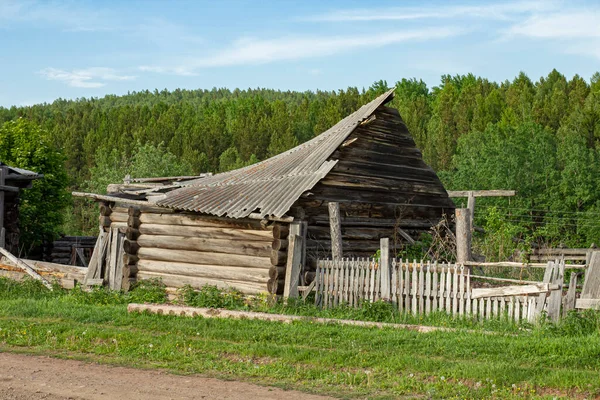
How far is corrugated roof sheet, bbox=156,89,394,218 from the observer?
1606 cm

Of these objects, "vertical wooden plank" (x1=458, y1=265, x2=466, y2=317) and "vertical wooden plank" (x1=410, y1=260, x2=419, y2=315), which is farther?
"vertical wooden plank" (x1=410, y1=260, x2=419, y2=315)

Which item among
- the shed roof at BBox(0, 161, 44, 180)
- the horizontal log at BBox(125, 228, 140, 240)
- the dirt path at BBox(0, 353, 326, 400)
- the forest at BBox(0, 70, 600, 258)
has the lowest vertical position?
the dirt path at BBox(0, 353, 326, 400)

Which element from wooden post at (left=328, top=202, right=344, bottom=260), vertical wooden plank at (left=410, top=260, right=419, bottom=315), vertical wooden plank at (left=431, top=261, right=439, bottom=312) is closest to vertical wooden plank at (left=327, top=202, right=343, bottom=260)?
wooden post at (left=328, top=202, right=344, bottom=260)

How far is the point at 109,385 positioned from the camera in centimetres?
870

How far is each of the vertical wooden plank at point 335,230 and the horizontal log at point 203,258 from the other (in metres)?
1.47

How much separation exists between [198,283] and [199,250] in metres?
0.79

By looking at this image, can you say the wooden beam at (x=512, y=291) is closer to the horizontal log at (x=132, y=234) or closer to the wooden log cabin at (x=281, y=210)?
the wooden log cabin at (x=281, y=210)

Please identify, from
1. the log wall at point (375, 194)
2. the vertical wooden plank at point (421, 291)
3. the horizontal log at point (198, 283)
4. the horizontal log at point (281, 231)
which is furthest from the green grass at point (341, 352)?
the log wall at point (375, 194)

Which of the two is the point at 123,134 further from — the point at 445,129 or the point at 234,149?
the point at 445,129

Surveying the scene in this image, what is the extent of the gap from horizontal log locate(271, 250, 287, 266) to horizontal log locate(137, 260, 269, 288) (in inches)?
20.8

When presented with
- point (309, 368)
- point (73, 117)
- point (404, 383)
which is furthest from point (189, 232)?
point (73, 117)

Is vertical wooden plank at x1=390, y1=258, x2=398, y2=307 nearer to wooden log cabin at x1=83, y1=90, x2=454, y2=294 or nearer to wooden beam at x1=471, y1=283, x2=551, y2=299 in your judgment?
wooden beam at x1=471, y1=283, x2=551, y2=299

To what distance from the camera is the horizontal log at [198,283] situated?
16.3m

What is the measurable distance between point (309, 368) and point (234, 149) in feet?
247
